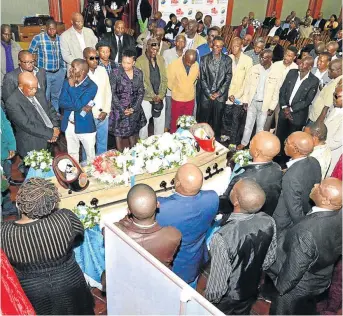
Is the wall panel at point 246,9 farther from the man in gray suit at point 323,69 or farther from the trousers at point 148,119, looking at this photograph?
the trousers at point 148,119

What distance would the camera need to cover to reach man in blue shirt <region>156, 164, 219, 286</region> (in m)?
3.22

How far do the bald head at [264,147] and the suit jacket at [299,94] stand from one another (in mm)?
2690

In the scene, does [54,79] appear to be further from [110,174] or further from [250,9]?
[250,9]

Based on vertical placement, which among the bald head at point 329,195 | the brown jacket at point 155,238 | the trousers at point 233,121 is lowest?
the trousers at point 233,121

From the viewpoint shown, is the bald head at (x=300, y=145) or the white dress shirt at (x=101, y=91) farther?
the white dress shirt at (x=101, y=91)

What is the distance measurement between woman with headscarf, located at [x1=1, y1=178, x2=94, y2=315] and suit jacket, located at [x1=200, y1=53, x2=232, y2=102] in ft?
13.7

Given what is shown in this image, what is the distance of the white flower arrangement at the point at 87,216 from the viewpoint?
144 inches

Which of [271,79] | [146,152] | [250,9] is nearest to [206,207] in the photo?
[146,152]

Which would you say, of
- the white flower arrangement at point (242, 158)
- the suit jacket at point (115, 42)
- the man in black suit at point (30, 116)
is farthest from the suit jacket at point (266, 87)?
the man in black suit at point (30, 116)

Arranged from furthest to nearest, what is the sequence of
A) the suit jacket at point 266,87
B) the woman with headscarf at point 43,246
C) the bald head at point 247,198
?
the suit jacket at point 266,87, the bald head at point 247,198, the woman with headscarf at point 43,246

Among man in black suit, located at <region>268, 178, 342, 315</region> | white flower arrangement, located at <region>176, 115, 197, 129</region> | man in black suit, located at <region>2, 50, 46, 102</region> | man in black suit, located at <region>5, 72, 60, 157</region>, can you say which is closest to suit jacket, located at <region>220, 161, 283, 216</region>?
man in black suit, located at <region>268, 178, 342, 315</region>

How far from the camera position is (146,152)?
4.32 metres

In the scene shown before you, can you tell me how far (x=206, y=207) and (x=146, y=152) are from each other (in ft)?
3.92

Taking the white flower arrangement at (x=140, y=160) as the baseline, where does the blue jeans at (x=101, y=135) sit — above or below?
below
